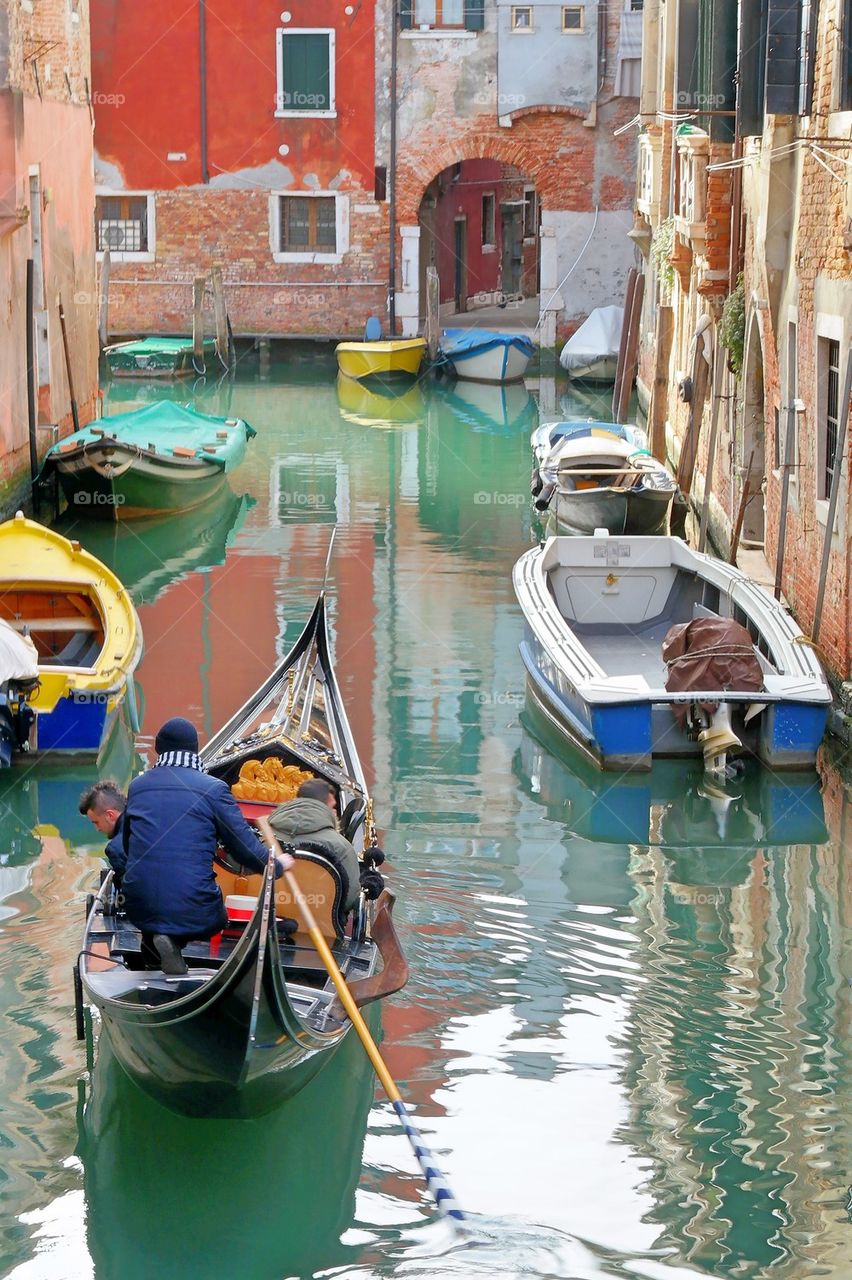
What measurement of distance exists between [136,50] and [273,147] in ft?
7.45

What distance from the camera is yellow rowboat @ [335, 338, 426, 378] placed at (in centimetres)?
2255

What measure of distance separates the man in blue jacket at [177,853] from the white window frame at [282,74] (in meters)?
20.8

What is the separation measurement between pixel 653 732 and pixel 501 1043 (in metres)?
3.14

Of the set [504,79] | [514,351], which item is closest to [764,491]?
[514,351]

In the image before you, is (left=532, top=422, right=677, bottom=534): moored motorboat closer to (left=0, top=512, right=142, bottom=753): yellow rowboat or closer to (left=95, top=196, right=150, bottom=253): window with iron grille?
(left=0, top=512, right=142, bottom=753): yellow rowboat

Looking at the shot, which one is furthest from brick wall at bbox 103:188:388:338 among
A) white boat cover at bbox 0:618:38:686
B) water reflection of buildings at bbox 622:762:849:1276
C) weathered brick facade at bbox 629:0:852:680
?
water reflection of buildings at bbox 622:762:849:1276

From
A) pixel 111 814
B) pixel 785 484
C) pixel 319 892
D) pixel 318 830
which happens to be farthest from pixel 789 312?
pixel 111 814

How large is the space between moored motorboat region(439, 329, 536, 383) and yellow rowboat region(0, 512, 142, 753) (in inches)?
548

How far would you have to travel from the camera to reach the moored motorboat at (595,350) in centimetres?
2262

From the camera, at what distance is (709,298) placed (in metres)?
12.6

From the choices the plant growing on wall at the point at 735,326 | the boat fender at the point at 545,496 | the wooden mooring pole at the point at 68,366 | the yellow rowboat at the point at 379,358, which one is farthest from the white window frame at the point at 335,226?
the plant growing on wall at the point at 735,326

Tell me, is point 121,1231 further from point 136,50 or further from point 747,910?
point 136,50

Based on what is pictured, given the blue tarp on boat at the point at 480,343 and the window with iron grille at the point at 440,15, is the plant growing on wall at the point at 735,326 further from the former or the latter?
the window with iron grille at the point at 440,15

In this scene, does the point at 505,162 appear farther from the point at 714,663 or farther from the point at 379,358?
the point at 714,663
